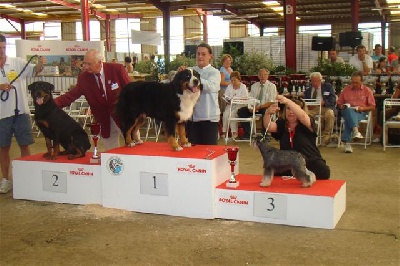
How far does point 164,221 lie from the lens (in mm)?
4133

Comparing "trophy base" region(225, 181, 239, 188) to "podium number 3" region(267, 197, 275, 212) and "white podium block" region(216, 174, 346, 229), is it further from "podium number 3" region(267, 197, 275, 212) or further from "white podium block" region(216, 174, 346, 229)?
"podium number 3" region(267, 197, 275, 212)

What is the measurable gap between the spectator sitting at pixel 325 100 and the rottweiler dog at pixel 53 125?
432 centimetres

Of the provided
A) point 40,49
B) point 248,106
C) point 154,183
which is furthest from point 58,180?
point 40,49

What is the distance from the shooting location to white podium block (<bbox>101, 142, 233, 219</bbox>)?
4.10 m

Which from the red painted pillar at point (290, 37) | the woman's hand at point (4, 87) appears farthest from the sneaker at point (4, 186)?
the red painted pillar at point (290, 37)

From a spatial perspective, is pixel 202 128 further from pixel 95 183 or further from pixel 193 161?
pixel 95 183

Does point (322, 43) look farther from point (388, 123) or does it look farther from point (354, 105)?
point (388, 123)

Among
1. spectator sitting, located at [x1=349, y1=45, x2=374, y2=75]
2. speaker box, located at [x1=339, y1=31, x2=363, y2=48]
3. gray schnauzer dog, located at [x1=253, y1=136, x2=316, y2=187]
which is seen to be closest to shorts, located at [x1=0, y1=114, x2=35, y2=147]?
gray schnauzer dog, located at [x1=253, y1=136, x2=316, y2=187]

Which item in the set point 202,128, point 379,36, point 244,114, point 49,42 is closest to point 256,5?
point 379,36

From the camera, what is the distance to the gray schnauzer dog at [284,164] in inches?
156

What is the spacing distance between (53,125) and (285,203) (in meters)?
2.27

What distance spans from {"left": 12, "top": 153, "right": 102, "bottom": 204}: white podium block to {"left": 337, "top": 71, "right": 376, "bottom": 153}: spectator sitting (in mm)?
4301

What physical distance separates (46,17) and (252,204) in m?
23.7

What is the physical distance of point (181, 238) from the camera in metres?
3.72
